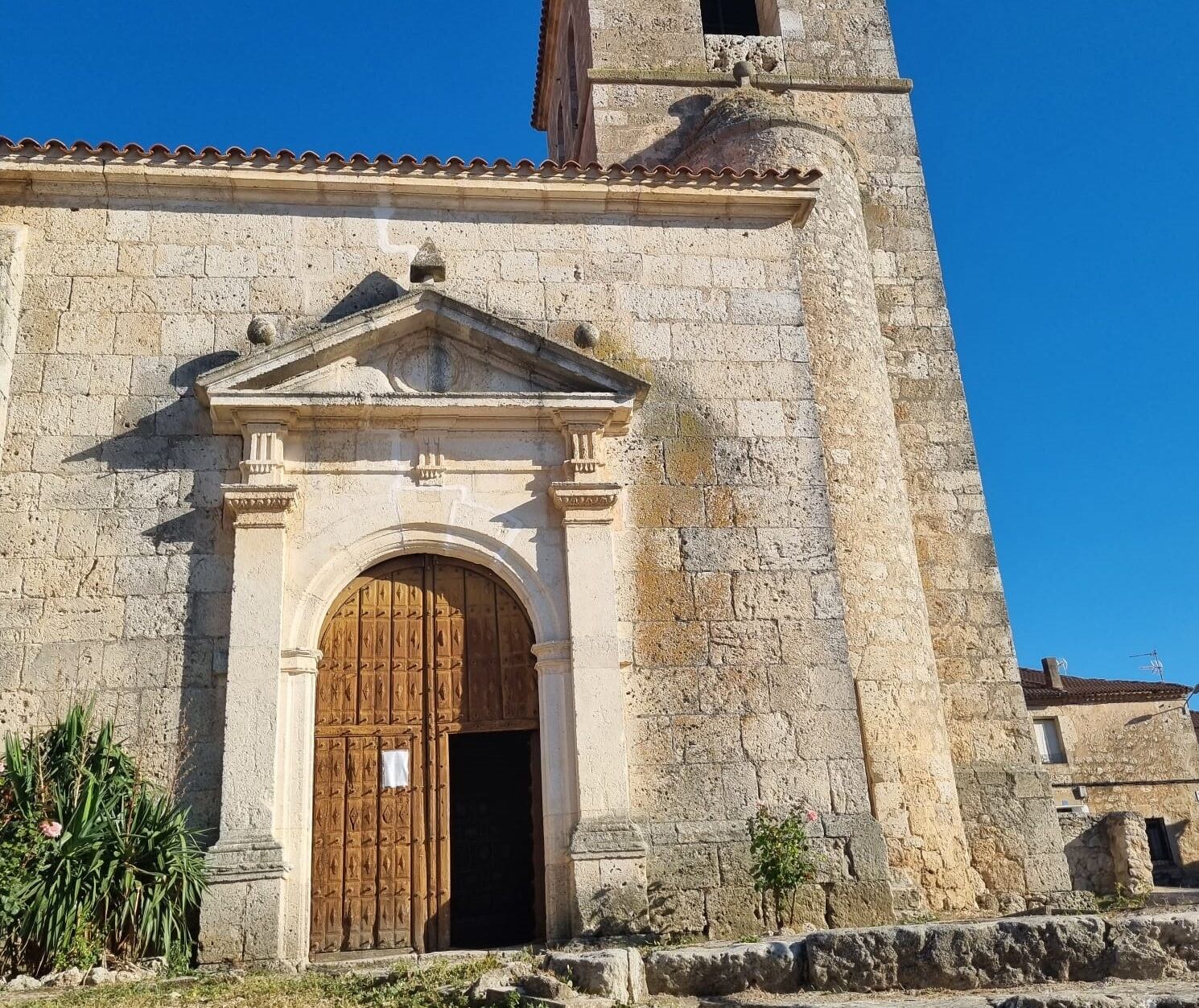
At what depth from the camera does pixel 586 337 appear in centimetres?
792

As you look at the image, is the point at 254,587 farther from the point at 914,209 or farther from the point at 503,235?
the point at 914,209

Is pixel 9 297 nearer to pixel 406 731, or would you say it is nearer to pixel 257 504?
pixel 257 504

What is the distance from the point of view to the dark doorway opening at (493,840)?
757 centimetres

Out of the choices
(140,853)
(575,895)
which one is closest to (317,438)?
(140,853)

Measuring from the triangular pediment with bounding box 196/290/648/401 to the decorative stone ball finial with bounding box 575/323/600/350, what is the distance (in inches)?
8.2

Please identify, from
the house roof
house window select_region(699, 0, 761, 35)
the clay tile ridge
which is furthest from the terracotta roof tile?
the house roof

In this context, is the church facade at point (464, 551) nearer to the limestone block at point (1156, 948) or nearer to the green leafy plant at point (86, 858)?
the green leafy plant at point (86, 858)

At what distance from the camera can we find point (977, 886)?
877 cm

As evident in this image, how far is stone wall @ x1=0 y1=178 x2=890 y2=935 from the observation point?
22.7ft

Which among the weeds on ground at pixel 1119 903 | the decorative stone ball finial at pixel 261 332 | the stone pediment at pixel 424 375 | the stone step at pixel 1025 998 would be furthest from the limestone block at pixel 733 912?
the decorative stone ball finial at pixel 261 332

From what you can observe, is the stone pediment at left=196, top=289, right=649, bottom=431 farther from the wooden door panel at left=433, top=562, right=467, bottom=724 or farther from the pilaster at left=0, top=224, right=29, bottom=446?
the pilaster at left=0, top=224, right=29, bottom=446

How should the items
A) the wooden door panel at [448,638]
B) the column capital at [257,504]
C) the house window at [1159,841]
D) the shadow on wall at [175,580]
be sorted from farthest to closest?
1. the house window at [1159,841]
2. the wooden door panel at [448,638]
3. the column capital at [257,504]
4. the shadow on wall at [175,580]

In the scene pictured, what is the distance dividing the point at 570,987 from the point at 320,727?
290 cm

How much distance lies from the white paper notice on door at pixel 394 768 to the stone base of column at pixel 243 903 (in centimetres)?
82
